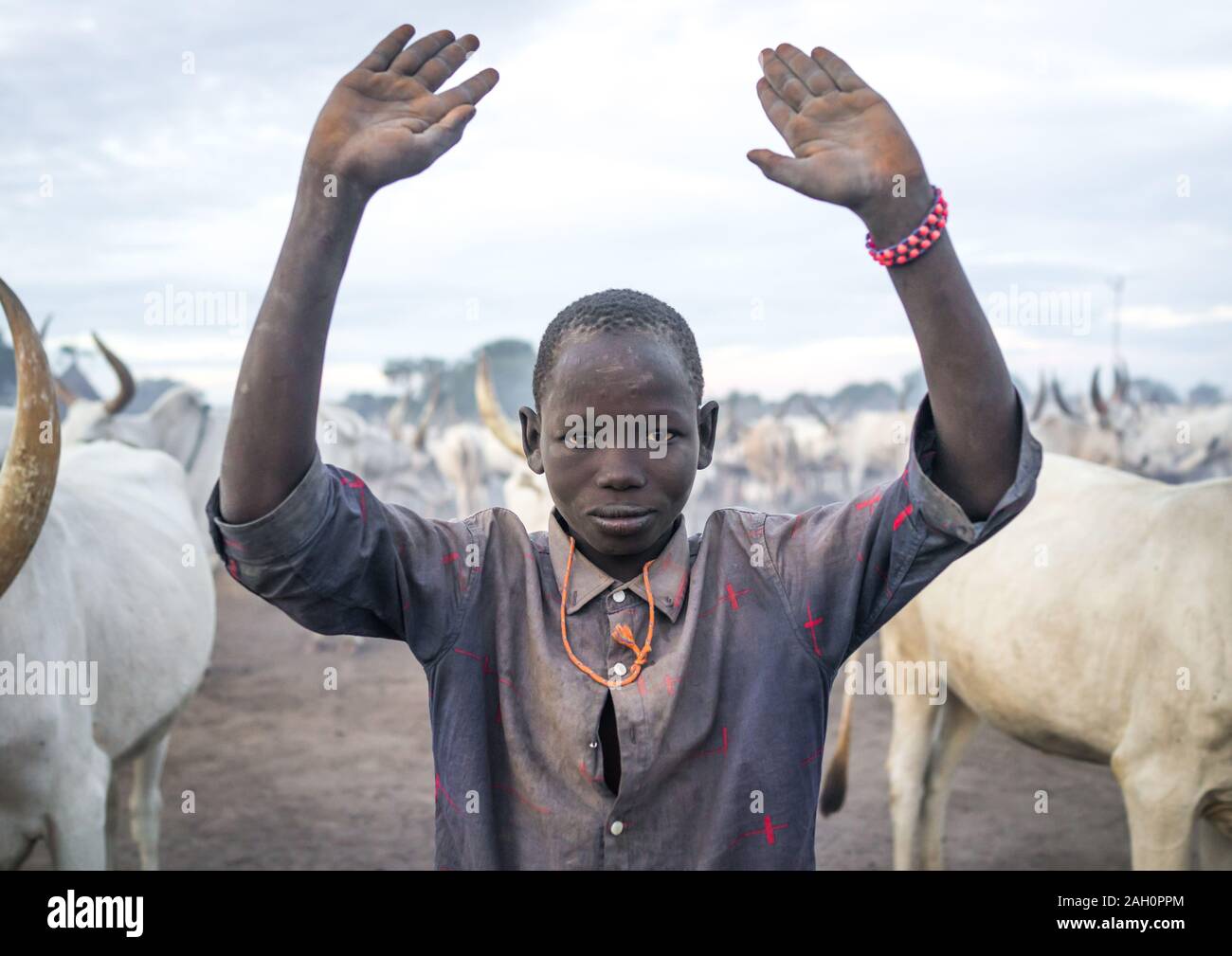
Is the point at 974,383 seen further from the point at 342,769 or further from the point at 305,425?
the point at 342,769

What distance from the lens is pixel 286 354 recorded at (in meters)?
1.31

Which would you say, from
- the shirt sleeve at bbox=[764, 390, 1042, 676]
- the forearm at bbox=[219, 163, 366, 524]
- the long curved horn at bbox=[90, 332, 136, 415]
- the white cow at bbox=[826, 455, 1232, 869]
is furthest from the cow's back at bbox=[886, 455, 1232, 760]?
the long curved horn at bbox=[90, 332, 136, 415]

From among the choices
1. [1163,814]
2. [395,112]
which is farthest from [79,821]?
[1163,814]

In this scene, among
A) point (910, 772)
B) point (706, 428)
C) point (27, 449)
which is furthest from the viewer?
point (910, 772)

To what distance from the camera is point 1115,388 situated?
49.7 ft

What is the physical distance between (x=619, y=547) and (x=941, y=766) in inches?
159

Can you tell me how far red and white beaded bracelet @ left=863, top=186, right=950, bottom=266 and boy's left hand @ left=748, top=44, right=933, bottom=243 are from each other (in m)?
0.01

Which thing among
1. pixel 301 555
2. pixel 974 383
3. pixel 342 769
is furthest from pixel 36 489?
pixel 342 769

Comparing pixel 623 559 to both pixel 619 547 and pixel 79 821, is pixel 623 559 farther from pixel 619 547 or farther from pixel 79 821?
pixel 79 821

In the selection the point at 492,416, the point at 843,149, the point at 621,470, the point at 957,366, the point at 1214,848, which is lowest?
the point at 1214,848

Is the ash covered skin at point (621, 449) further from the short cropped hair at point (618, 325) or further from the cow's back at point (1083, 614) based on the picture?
the cow's back at point (1083, 614)

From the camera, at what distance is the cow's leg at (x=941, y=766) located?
4.95 m

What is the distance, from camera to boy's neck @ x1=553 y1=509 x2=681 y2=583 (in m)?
1.57

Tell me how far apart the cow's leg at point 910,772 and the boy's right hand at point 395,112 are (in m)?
4.16
